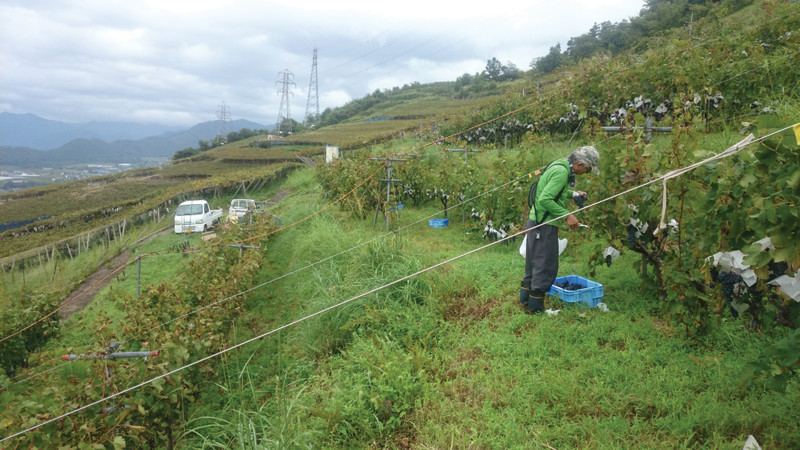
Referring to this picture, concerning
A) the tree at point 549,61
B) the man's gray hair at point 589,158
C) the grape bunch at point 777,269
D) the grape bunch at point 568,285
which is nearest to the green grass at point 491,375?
the grape bunch at point 568,285

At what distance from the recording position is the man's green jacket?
12.0 feet

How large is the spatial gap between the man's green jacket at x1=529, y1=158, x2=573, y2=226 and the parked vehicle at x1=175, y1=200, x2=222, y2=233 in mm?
13523

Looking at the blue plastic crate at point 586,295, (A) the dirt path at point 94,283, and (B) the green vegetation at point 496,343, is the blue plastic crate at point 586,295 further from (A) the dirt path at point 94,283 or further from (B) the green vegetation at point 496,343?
(A) the dirt path at point 94,283

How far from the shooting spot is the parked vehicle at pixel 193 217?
48.3 ft

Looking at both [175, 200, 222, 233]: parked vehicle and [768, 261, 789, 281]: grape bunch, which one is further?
[175, 200, 222, 233]: parked vehicle

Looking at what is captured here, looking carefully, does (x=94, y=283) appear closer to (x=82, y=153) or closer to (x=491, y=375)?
(x=491, y=375)

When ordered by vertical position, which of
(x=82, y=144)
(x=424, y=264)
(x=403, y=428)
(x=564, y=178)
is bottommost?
(x=403, y=428)

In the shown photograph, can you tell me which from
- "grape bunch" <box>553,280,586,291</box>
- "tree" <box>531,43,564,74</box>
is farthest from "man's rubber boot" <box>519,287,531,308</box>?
"tree" <box>531,43,564,74</box>

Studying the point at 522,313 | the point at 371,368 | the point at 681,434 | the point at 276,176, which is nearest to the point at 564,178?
the point at 522,313

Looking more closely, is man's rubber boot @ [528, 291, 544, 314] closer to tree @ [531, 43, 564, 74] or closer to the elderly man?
the elderly man

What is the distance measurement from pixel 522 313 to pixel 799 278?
2.27 metres

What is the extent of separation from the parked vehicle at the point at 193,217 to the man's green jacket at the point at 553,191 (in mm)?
13523

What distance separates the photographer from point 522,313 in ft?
13.1

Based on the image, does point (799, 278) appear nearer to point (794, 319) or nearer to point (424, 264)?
point (794, 319)
